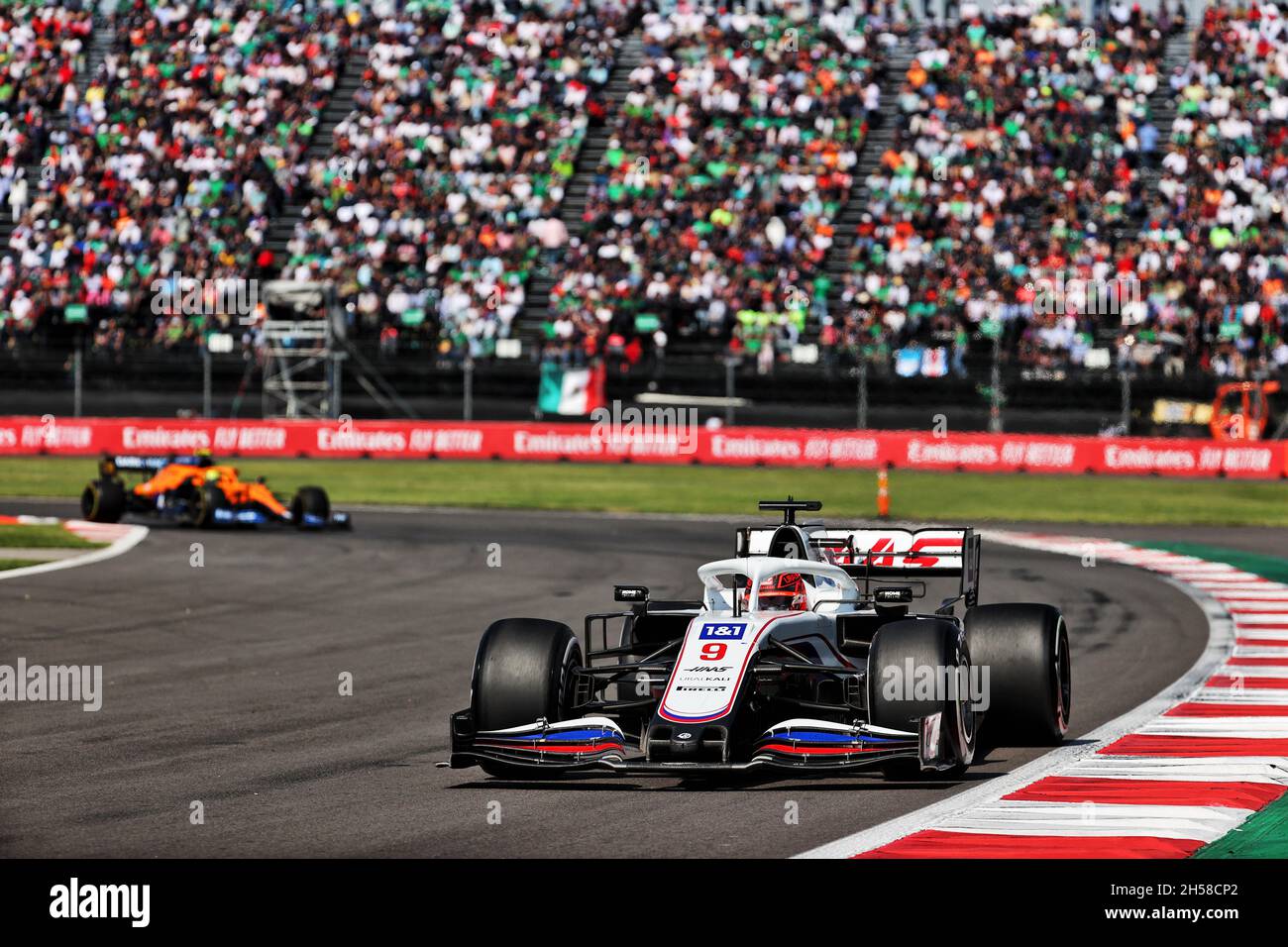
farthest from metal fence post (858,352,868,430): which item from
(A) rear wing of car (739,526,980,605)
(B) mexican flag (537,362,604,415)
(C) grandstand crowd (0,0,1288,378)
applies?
(A) rear wing of car (739,526,980,605)

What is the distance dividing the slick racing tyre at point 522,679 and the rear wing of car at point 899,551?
2117 millimetres

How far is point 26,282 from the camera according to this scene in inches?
1748

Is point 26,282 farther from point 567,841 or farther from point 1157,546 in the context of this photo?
point 567,841

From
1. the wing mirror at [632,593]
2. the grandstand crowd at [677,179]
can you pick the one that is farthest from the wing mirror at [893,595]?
the grandstand crowd at [677,179]

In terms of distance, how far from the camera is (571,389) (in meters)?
39.8

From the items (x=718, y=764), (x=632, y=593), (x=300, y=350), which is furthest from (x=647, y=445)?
(x=718, y=764)

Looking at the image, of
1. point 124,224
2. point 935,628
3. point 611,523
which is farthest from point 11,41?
point 935,628

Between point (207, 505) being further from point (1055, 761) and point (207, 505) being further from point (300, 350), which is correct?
point (1055, 761)

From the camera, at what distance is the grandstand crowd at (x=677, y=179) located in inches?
1526

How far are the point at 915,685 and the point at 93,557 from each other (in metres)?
14.8

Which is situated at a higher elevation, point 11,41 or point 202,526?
point 11,41

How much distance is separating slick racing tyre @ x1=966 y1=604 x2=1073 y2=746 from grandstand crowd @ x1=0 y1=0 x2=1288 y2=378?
88.5 feet

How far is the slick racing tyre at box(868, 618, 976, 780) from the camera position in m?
9.38
